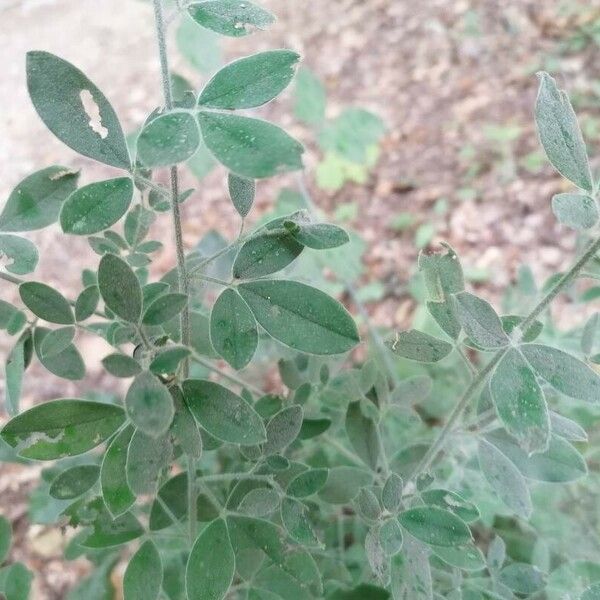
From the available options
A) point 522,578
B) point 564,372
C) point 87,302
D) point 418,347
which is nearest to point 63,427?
point 87,302

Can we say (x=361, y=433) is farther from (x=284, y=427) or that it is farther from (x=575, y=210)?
(x=575, y=210)

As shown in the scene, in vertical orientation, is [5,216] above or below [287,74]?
below

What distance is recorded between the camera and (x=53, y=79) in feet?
2.07

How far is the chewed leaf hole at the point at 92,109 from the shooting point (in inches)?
Answer: 26.0

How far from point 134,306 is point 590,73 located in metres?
2.78

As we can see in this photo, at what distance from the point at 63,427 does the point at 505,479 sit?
0.53 metres

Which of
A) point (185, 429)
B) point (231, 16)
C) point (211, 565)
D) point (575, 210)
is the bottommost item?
point (211, 565)

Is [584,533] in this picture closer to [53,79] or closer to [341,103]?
[53,79]

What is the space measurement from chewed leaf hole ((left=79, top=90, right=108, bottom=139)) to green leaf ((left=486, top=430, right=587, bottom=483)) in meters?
0.62

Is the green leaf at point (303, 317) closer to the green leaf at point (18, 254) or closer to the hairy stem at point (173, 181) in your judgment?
the hairy stem at point (173, 181)

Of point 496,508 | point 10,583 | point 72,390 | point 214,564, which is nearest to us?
point 214,564

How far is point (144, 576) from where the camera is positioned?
0.91 meters

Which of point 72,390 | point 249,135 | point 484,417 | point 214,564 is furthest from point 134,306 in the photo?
point 72,390

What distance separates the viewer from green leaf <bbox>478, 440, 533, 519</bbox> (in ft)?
2.82
